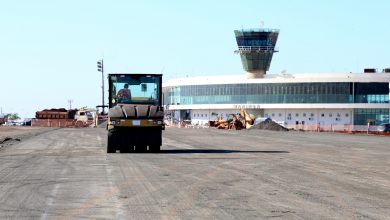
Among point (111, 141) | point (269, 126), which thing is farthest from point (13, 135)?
point (269, 126)

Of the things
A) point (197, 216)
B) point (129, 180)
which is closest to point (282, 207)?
point (197, 216)

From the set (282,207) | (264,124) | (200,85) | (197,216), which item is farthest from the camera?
(200,85)

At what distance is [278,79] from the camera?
400 ft

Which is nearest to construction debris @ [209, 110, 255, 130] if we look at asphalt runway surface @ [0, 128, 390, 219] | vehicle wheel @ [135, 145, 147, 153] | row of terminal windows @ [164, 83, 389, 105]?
row of terminal windows @ [164, 83, 389, 105]

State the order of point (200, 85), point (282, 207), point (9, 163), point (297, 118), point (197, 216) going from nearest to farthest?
point (197, 216) → point (282, 207) → point (9, 163) → point (297, 118) → point (200, 85)

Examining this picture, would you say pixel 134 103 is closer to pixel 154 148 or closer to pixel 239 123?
pixel 154 148

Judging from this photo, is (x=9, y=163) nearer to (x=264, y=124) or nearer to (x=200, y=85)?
(x=264, y=124)

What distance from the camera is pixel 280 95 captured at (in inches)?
4747

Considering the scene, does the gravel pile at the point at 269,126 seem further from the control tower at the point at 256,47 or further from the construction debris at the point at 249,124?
the control tower at the point at 256,47

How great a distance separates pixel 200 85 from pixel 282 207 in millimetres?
119468

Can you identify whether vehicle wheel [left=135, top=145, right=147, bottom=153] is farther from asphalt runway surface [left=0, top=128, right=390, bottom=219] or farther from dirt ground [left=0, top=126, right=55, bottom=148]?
dirt ground [left=0, top=126, right=55, bottom=148]

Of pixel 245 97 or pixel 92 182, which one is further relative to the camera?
pixel 245 97

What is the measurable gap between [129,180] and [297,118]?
337 feet

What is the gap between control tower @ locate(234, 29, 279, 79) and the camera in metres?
130
